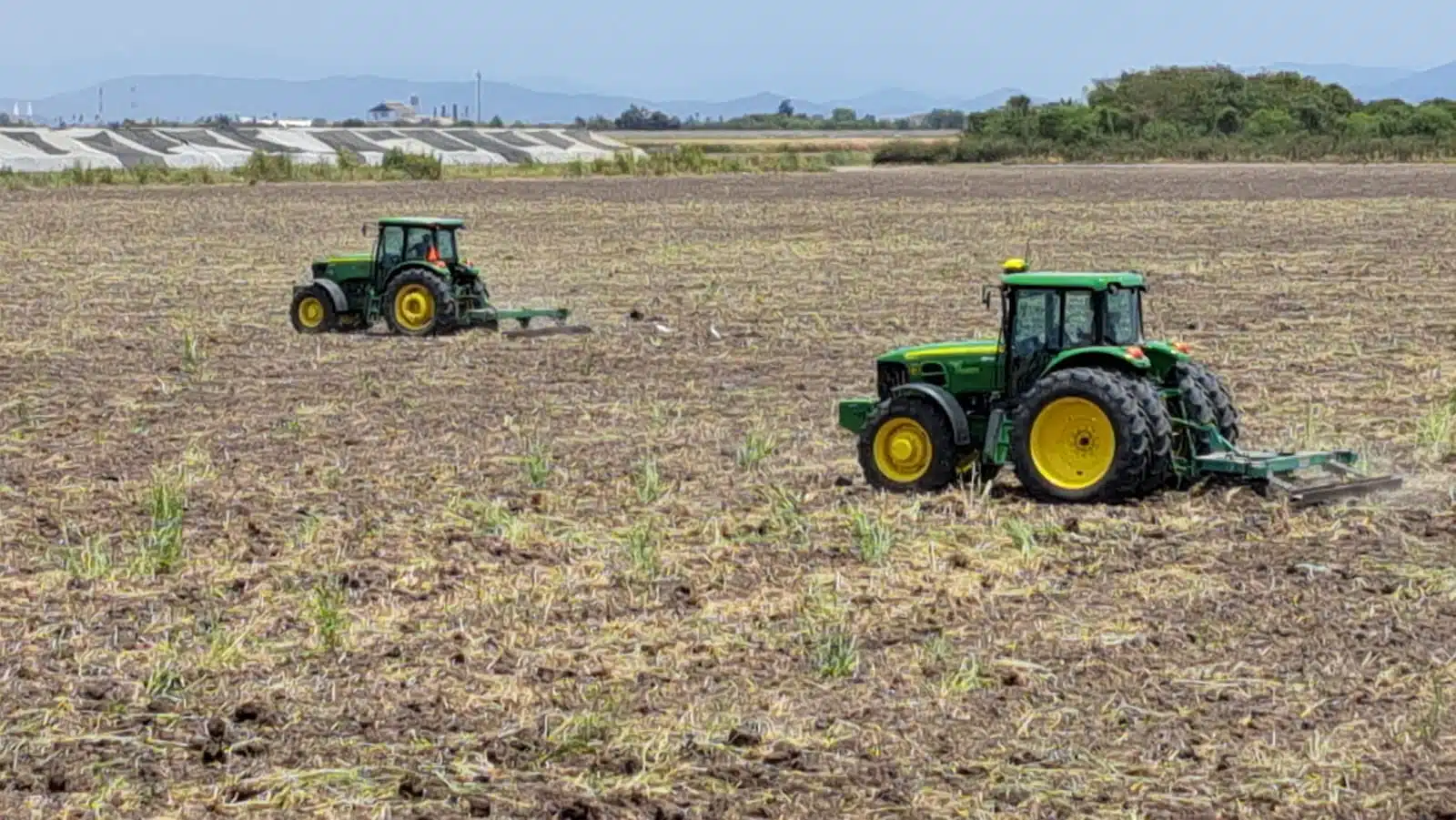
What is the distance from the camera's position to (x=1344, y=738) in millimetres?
7535

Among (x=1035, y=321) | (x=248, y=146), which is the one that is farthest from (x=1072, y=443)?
(x=248, y=146)

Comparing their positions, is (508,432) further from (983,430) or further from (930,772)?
(930,772)

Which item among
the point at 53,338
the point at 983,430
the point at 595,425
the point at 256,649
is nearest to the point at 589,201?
the point at 53,338

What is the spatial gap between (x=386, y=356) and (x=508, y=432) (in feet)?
16.8

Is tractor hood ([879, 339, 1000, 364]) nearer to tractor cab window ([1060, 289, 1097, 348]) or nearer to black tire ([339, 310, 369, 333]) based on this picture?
tractor cab window ([1060, 289, 1097, 348])

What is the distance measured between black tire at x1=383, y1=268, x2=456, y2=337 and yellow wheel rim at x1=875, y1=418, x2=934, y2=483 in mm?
9666

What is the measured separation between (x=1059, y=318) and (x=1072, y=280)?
331mm

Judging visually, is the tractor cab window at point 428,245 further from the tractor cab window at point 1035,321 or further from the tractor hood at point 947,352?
the tractor cab window at point 1035,321

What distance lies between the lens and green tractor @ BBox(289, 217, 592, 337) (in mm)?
21453

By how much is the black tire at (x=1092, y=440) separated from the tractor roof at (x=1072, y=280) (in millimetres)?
471

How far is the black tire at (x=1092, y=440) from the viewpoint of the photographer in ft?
37.2

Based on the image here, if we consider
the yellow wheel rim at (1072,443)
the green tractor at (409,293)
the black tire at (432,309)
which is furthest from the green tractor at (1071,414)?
the black tire at (432,309)

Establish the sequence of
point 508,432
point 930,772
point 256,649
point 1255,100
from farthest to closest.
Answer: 1. point 1255,100
2. point 508,432
3. point 256,649
4. point 930,772

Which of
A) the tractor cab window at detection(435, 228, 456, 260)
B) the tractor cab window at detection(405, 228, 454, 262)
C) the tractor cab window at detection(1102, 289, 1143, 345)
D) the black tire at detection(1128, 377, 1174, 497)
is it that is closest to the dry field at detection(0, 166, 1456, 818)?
the black tire at detection(1128, 377, 1174, 497)
